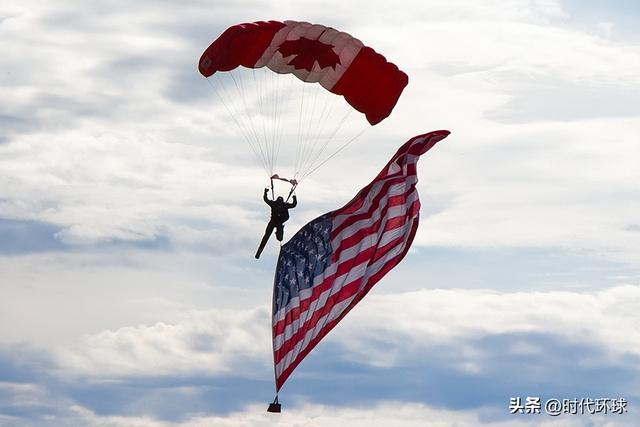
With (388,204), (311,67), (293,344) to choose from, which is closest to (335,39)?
(311,67)

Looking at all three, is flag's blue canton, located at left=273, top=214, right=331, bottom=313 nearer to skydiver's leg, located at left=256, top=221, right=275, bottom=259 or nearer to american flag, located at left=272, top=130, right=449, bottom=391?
american flag, located at left=272, top=130, right=449, bottom=391

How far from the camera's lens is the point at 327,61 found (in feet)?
158

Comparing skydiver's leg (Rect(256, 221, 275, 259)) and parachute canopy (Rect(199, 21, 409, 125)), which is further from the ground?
parachute canopy (Rect(199, 21, 409, 125))

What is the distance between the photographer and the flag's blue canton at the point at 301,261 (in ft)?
156

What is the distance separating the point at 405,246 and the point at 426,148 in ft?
8.58

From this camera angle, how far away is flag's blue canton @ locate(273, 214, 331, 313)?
47594 millimetres

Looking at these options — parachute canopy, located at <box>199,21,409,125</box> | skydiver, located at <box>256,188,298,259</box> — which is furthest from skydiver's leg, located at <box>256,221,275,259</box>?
parachute canopy, located at <box>199,21,409,125</box>

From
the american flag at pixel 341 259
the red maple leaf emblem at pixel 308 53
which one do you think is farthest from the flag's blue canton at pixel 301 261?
the red maple leaf emblem at pixel 308 53

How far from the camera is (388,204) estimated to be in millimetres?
47562

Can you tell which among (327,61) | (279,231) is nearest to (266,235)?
(279,231)

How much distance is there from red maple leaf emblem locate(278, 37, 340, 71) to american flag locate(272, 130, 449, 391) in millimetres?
3027

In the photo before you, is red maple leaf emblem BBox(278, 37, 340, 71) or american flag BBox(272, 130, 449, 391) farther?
red maple leaf emblem BBox(278, 37, 340, 71)

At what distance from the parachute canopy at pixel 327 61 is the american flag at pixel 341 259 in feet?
5.03

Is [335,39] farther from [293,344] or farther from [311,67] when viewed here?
[293,344]
